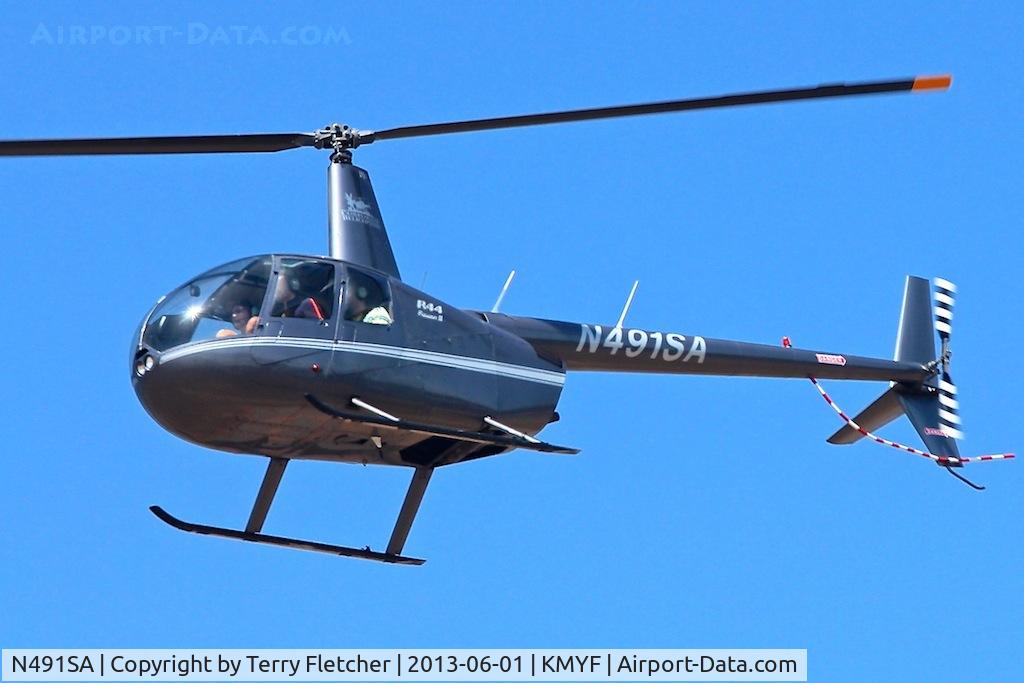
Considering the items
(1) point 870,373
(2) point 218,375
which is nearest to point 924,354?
(1) point 870,373

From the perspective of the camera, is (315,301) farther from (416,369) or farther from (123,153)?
(123,153)

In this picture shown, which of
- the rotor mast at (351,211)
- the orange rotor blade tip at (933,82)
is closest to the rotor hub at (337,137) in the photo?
the rotor mast at (351,211)

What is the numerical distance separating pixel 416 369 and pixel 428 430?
0.66 metres

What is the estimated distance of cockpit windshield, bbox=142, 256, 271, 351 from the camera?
16.4m

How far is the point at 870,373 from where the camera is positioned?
2319 cm

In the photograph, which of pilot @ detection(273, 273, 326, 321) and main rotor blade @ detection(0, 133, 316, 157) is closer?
pilot @ detection(273, 273, 326, 321)

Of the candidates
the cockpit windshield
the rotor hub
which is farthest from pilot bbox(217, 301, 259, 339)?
the rotor hub

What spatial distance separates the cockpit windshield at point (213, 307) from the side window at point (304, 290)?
0.16m

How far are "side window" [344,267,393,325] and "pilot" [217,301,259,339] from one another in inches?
38.0

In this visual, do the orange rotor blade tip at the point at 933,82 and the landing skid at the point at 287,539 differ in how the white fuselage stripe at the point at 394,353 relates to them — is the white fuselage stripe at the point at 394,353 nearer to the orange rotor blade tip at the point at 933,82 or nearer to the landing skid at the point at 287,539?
the landing skid at the point at 287,539

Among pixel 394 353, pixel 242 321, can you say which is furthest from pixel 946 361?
pixel 242 321

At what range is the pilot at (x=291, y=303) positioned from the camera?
16594 millimetres

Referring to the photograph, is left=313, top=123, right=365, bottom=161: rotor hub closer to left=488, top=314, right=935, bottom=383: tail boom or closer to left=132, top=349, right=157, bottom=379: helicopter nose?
left=488, top=314, right=935, bottom=383: tail boom

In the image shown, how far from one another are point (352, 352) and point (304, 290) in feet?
2.52
